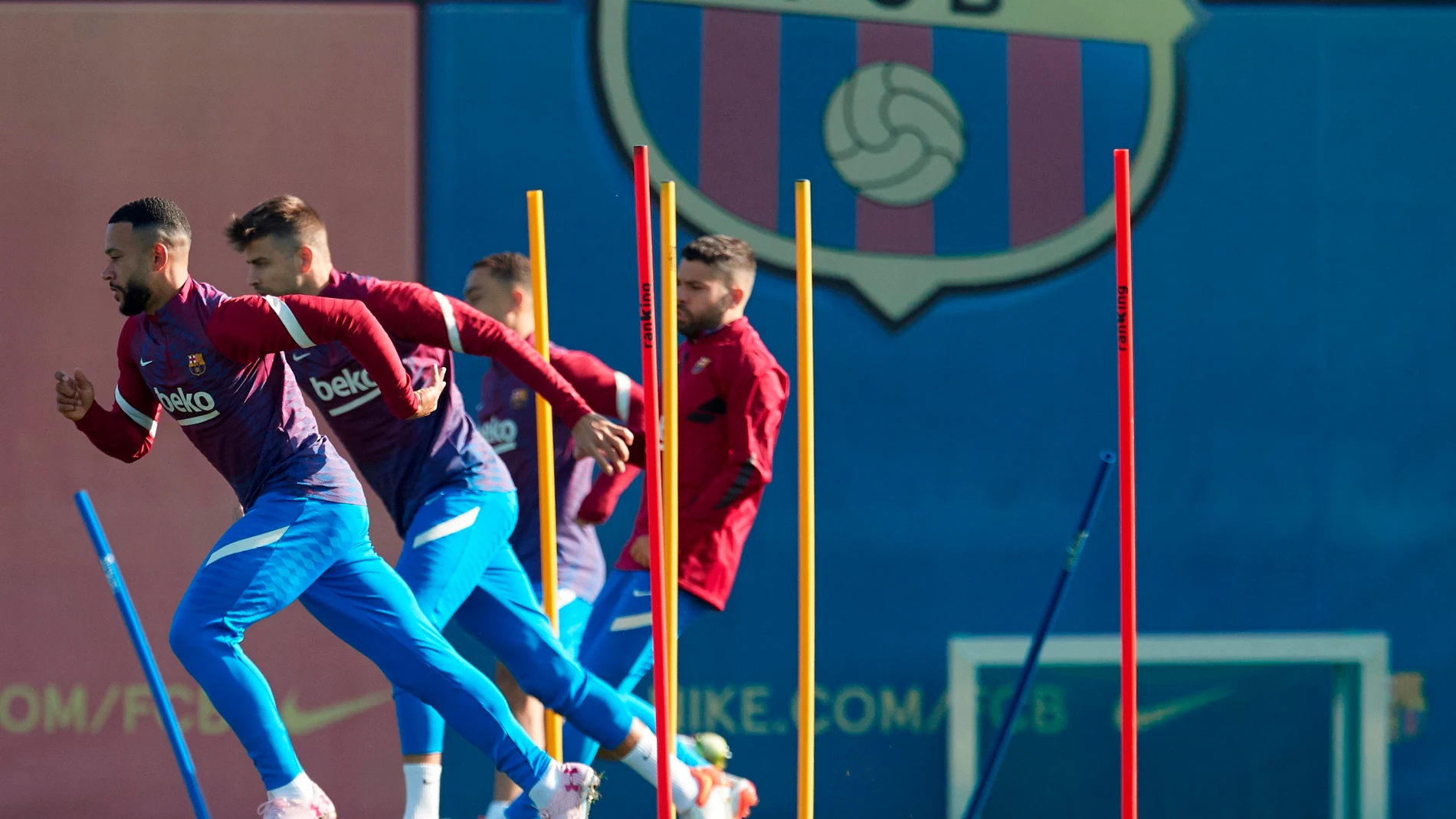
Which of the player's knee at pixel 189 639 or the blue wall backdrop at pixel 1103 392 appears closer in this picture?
the player's knee at pixel 189 639

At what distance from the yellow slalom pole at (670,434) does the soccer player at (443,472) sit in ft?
0.68

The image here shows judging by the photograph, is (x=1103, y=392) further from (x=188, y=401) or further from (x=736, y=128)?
(x=188, y=401)

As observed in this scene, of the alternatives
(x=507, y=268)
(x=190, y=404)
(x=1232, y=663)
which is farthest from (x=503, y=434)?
(x=1232, y=663)

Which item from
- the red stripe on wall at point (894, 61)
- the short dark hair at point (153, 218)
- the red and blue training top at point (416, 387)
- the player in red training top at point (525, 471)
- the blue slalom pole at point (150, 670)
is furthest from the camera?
the red stripe on wall at point (894, 61)

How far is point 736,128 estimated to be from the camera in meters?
5.35

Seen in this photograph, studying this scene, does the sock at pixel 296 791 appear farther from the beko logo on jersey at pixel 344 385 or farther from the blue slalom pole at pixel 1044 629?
the blue slalom pole at pixel 1044 629

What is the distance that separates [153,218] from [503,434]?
154 cm

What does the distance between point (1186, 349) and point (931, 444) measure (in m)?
1.00

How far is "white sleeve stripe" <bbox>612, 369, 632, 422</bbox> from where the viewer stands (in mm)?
3902

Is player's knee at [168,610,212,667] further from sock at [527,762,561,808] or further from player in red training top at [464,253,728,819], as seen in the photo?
player in red training top at [464,253,728,819]

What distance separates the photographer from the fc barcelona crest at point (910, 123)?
534 centimetres

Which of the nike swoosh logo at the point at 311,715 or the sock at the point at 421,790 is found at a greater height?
the sock at the point at 421,790

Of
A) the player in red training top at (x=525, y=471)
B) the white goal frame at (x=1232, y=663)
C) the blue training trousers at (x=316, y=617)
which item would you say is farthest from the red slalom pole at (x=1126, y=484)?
the white goal frame at (x=1232, y=663)

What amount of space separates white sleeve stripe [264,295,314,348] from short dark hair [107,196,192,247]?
0.29m
